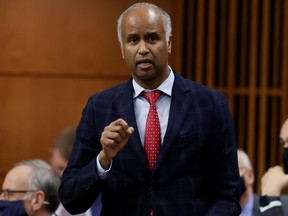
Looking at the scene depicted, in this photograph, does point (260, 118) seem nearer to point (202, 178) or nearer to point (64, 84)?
point (64, 84)

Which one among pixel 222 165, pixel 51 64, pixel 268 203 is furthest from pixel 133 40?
pixel 51 64

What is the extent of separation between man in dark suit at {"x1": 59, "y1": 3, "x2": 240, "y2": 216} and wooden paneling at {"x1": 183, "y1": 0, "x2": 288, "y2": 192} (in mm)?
3240

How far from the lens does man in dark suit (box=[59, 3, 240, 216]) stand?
1773 mm

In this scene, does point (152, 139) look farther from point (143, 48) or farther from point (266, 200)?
point (266, 200)

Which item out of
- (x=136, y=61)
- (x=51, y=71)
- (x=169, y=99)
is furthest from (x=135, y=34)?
(x=51, y=71)

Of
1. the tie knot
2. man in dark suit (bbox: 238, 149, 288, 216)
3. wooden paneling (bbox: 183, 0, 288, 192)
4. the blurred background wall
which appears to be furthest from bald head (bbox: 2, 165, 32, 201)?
wooden paneling (bbox: 183, 0, 288, 192)

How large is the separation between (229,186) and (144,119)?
26 centimetres

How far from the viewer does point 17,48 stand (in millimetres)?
5027

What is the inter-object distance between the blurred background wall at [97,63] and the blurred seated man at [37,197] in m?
2.02

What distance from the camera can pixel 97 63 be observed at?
510 centimetres

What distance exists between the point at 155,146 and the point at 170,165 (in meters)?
0.06

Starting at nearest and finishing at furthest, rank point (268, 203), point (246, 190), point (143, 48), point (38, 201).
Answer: point (143, 48), point (268, 203), point (38, 201), point (246, 190)

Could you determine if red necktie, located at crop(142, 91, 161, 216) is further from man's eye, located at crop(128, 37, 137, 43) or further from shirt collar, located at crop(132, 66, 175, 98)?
man's eye, located at crop(128, 37, 137, 43)

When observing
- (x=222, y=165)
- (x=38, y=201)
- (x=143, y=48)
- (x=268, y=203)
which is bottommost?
(x=38, y=201)
